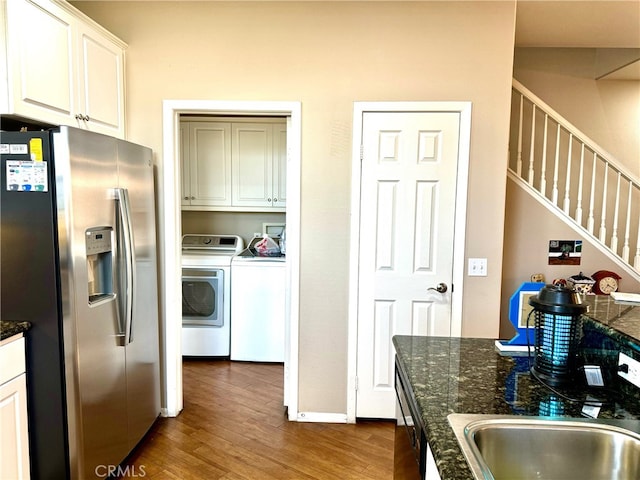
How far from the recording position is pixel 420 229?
8.37ft

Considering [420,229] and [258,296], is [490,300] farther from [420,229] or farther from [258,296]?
[258,296]

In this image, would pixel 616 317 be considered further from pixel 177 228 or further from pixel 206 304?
pixel 206 304

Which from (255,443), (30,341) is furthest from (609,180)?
(30,341)

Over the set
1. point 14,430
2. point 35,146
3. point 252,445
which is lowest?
point 252,445

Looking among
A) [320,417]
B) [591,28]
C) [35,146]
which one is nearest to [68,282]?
[35,146]

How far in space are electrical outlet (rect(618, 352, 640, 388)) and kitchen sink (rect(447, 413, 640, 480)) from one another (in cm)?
17

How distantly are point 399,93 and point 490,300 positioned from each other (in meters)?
1.48

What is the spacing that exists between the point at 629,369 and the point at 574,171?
3202 mm

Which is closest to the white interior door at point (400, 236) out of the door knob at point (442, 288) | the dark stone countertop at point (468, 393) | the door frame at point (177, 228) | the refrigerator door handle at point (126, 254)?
the door knob at point (442, 288)

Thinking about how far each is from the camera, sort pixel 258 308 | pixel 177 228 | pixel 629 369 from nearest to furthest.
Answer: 1. pixel 629 369
2. pixel 177 228
3. pixel 258 308

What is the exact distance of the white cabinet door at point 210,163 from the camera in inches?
155

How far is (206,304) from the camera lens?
3609mm

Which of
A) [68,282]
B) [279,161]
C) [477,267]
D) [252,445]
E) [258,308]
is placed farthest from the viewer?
[279,161]

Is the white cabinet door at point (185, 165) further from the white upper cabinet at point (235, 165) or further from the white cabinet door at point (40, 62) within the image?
the white cabinet door at point (40, 62)
